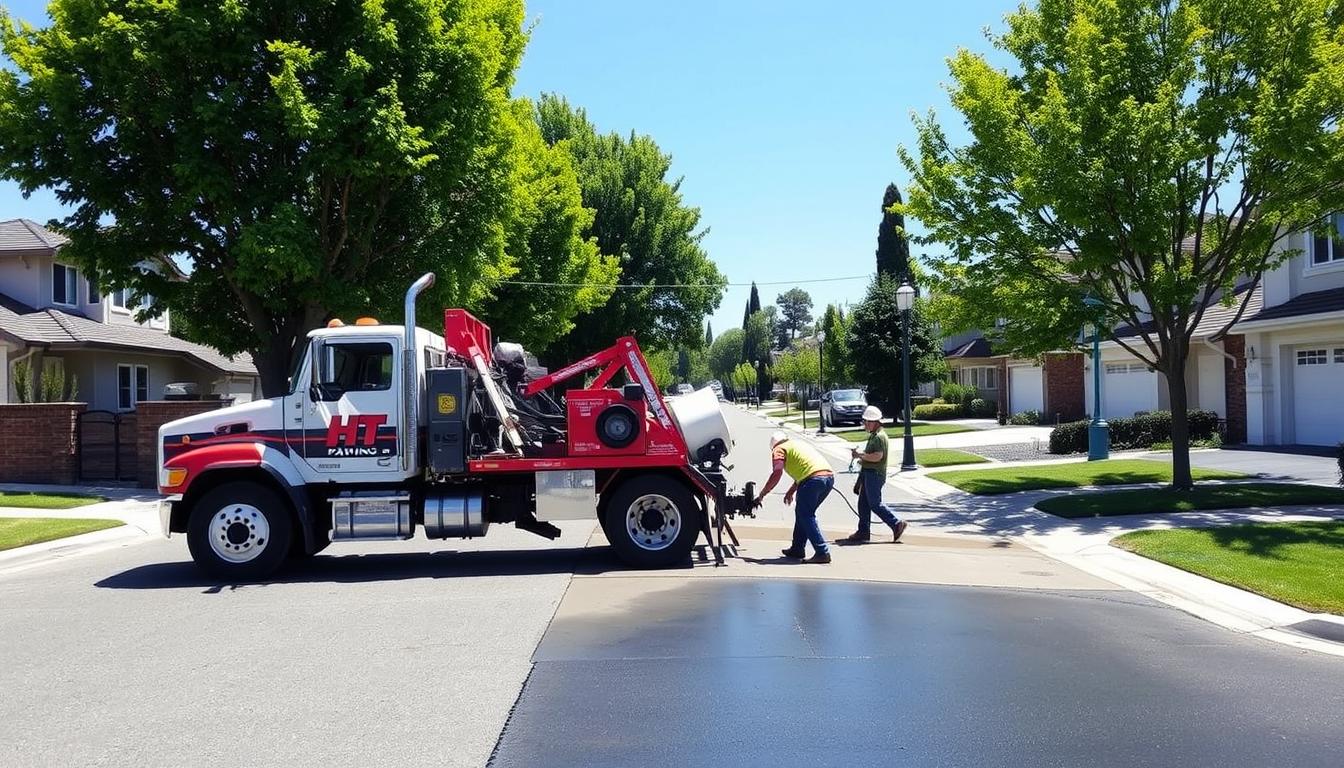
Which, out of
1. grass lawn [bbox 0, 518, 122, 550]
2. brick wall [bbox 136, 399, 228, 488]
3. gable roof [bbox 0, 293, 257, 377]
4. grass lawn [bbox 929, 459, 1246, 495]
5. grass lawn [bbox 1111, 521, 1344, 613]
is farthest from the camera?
gable roof [bbox 0, 293, 257, 377]

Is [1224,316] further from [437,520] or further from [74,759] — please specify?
[74,759]

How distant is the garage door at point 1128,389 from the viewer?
3125cm

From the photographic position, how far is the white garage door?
38312 mm

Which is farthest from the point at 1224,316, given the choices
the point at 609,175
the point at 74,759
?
the point at 74,759

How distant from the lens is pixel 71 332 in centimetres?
2491

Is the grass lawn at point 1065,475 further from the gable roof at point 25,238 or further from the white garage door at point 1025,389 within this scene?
the gable roof at point 25,238

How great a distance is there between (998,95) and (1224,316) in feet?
45.6

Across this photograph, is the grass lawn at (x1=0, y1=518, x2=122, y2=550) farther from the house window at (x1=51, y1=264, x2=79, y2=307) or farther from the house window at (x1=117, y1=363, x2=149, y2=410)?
the house window at (x1=51, y1=264, x2=79, y2=307)

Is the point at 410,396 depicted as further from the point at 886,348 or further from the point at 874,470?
the point at 886,348

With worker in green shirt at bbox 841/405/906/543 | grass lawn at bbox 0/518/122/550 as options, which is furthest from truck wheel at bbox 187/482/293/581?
worker in green shirt at bbox 841/405/906/543

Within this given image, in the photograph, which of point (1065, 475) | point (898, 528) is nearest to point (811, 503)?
point (898, 528)

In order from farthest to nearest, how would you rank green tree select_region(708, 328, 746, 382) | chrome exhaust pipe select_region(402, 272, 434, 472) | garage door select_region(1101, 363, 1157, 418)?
green tree select_region(708, 328, 746, 382), garage door select_region(1101, 363, 1157, 418), chrome exhaust pipe select_region(402, 272, 434, 472)

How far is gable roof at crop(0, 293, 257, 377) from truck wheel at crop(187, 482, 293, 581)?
1321 cm

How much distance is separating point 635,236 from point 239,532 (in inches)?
1254
